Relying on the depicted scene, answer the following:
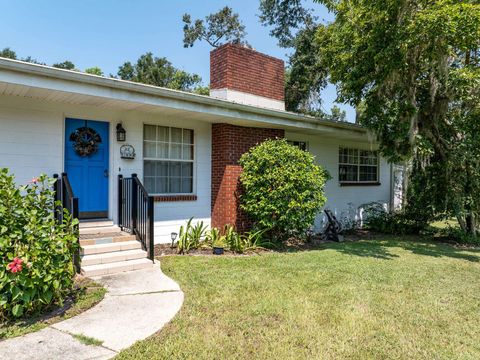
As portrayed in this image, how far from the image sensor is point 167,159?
7227 millimetres

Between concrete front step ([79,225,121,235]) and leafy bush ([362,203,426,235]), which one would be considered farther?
leafy bush ([362,203,426,235])

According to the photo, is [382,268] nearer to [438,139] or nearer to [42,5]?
[438,139]

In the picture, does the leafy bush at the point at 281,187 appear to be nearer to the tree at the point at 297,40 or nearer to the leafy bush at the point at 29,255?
the leafy bush at the point at 29,255

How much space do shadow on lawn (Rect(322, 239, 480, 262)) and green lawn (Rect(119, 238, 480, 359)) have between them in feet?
2.03

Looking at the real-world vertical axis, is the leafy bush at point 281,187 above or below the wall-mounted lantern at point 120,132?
below

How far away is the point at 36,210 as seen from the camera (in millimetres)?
3643

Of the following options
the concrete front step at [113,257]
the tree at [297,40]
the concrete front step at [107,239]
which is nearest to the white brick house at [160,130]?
the concrete front step at [107,239]

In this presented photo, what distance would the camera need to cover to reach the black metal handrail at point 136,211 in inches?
222

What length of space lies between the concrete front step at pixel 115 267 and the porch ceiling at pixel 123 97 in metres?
2.62

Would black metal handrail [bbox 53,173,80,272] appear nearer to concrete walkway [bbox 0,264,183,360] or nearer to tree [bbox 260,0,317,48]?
concrete walkway [bbox 0,264,183,360]

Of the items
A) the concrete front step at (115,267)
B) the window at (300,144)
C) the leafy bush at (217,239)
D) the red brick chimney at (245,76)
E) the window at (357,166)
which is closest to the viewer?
the concrete front step at (115,267)

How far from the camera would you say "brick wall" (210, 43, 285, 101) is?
8625 mm

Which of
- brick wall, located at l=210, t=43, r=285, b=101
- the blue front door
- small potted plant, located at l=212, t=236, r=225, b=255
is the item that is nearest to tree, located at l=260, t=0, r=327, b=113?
brick wall, located at l=210, t=43, r=285, b=101

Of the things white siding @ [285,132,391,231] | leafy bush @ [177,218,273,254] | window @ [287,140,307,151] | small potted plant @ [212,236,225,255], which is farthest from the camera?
white siding @ [285,132,391,231]
